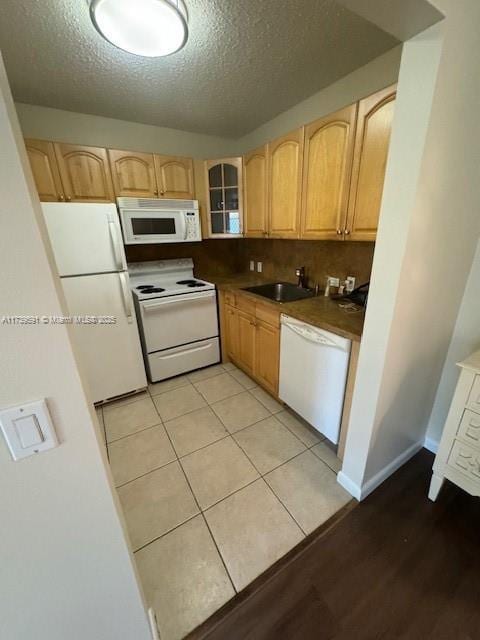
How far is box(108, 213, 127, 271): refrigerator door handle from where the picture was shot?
1.97m

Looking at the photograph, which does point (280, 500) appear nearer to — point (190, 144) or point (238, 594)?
point (238, 594)

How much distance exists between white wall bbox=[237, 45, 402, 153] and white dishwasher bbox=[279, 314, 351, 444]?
156 cm

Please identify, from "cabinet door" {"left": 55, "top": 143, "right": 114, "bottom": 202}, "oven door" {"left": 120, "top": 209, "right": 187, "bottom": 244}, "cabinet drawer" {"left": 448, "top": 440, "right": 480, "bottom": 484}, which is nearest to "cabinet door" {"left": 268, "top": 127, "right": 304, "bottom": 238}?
"oven door" {"left": 120, "top": 209, "right": 187, "bottom": 244}

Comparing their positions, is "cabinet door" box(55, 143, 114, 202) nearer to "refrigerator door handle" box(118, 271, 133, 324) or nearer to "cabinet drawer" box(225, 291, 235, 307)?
"refrigerator door handle" box(118, 271, 133, 324)

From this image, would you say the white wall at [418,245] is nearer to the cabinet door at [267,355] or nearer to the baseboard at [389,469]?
the baseboard at [389,469]

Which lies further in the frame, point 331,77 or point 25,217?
point 331,77

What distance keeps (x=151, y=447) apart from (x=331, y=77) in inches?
114

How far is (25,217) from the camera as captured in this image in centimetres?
42

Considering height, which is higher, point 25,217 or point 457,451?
point 25,217

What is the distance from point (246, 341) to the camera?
97.2 inches

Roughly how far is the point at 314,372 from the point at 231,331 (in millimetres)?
1155

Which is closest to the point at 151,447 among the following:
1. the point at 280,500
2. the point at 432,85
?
the point at 280,500

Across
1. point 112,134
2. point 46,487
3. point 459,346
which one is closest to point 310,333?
point 459,346

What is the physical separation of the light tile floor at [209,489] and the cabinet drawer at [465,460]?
596 millimetres
